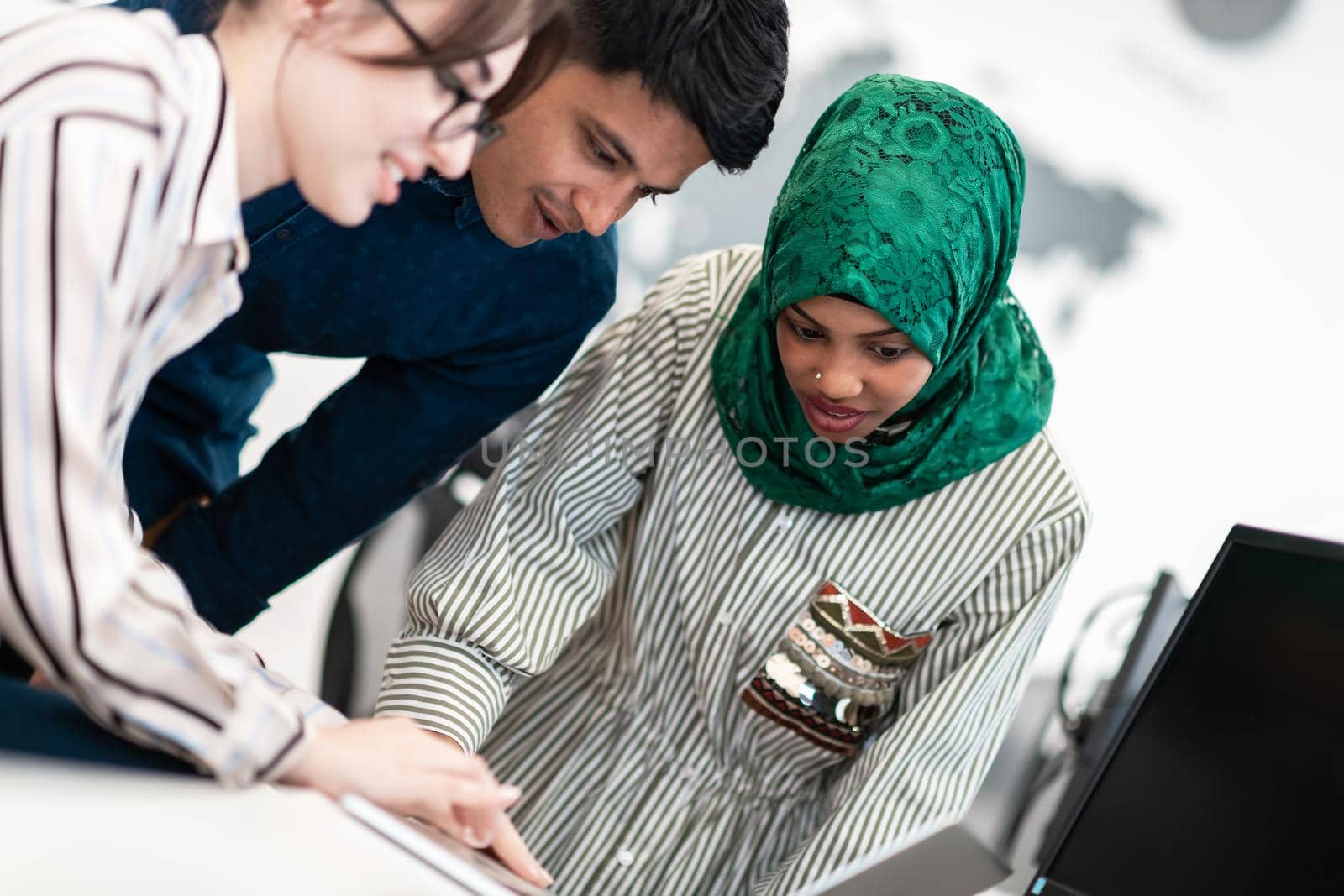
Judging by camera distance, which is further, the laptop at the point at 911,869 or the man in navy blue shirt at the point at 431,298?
the man in navy blue shirt at the point at 431,298

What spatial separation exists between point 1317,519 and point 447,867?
85.8 inches

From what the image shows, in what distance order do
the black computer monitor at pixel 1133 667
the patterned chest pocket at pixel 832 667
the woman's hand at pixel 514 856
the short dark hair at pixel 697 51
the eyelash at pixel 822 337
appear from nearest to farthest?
the woman's hand at pixel 514 856 < the short dark hair at pixel 697 51 < the eyelash at pixel 822 337 < the patterned chest pocket at pixel 832 667 < the black computer monitor at pixel 1133 667

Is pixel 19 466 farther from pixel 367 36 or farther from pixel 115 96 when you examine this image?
pixel 367 36

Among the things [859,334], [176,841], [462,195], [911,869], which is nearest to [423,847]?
[176,841]

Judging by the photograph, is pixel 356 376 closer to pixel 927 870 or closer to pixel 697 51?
pixel 697 51

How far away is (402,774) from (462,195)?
2.07 ft

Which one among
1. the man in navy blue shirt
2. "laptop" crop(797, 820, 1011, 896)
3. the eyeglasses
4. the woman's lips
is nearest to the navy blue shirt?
the man in navy blue shirt

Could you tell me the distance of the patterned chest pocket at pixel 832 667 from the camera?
119cm

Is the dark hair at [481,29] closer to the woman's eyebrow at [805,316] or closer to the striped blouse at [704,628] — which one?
the woman's eyebrow at [805,316]

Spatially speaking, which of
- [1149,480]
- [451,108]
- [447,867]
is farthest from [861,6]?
[447,867]

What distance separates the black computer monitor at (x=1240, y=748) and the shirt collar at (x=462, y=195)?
704 millimetres

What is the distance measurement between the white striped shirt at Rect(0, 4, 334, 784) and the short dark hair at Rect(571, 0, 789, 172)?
1.21 ft

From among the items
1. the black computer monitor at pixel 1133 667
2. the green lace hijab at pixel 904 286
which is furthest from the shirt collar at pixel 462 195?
the black computer monitor at pixel 1133 667

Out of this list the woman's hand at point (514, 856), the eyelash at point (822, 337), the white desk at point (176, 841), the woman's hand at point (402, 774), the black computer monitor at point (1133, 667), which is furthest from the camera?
the black computer monitor at point (1133, 667)
